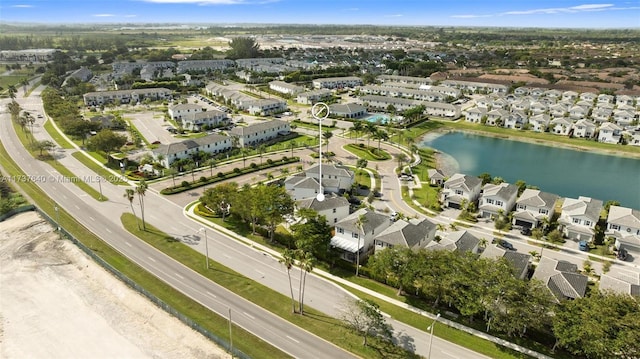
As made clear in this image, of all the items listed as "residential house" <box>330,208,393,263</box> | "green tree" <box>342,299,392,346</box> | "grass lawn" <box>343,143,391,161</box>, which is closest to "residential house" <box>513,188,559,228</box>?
"residential house" <box>330,208,393,263</box>

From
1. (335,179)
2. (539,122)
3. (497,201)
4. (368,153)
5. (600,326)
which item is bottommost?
(368,153)

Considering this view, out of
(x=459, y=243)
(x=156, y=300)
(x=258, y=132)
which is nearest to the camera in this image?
(x=156, y=300)

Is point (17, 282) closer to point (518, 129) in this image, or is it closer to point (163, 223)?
point (163, 223)

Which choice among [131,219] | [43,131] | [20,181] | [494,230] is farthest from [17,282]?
[43,131]

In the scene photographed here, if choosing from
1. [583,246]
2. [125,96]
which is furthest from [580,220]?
[125,96]

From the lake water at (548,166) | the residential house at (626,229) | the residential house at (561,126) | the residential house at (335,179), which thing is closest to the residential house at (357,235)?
the residential house at (335,179)

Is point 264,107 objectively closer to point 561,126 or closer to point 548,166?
point 548,166

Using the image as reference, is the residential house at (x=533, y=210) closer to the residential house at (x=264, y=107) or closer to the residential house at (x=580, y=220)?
the residential house at (x=580, y=220)
